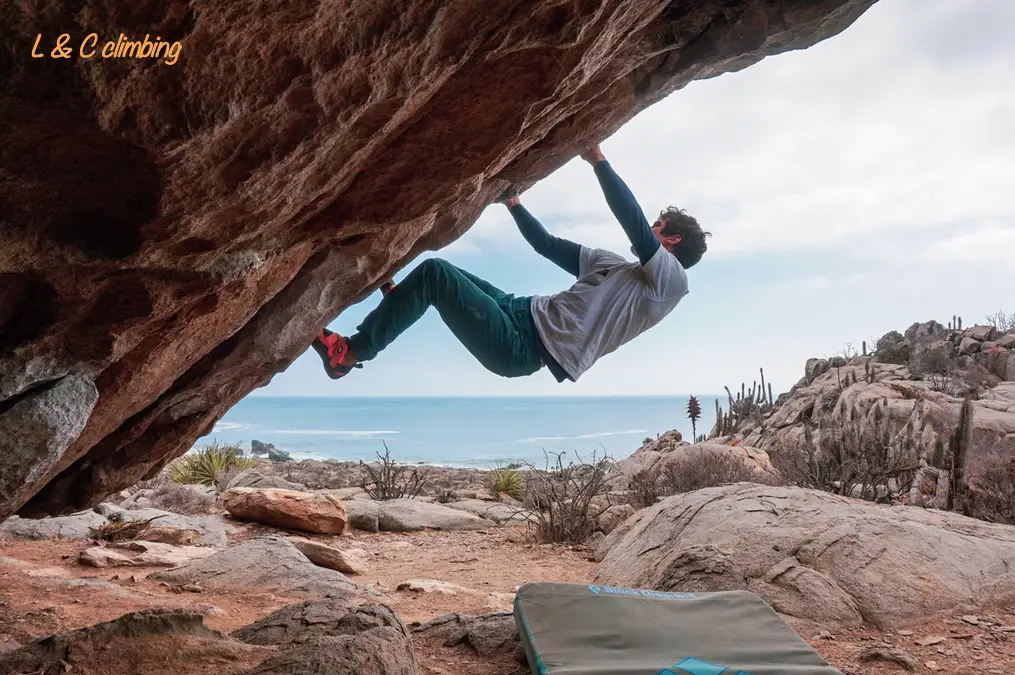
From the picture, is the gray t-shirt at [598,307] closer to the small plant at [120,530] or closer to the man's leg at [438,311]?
the man's leg at [438,311]

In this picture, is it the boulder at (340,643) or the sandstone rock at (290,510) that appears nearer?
the boulder at (340,643)

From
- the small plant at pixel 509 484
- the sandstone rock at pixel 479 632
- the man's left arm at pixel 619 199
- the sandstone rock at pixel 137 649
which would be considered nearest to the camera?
the sandstone rock at pixel 137 649

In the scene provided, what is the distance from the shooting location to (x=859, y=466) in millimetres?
8258

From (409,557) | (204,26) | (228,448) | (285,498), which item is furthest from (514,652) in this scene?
(228,448)

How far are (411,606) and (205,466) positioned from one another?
8.59 m

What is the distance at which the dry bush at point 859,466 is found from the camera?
7992 millimetres

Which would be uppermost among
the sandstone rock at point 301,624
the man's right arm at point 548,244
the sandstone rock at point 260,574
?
the man's right arm at point 548,244

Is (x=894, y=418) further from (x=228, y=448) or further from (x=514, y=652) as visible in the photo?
(x=228, y=448)

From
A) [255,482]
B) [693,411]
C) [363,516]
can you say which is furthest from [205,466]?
[693,411]

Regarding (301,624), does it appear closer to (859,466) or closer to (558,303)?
(558,303)

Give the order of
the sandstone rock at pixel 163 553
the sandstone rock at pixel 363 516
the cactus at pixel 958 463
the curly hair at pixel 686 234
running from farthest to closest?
the sandstone rock at pixel 363 516
the cactus at pixel 958 463
the sandstone rock at pixel 163 553
the curly hair at pixel 686 234

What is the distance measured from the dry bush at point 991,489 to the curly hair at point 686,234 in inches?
165

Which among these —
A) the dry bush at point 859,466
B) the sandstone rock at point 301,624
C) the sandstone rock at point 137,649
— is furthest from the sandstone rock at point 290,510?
the dry bush at point 859,466

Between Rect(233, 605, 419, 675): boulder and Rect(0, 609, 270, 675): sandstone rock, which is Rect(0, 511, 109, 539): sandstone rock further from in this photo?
Rect(0, 609, 270, 675): sandstone rock
